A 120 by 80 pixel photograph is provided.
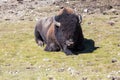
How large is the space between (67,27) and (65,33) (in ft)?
0.76

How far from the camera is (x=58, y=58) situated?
18.6 meters

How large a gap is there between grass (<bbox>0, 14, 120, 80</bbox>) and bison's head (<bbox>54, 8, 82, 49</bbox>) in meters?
0.53

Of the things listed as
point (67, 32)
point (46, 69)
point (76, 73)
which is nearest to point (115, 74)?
point (76, 73)

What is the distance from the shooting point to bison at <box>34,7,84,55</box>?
19047 mm

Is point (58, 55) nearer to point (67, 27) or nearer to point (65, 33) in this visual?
point (65, 33)

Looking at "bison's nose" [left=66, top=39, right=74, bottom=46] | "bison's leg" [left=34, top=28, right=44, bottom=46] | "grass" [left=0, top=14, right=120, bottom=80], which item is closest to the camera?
"grass" [left=0, top=14, right=120, bottom=80]

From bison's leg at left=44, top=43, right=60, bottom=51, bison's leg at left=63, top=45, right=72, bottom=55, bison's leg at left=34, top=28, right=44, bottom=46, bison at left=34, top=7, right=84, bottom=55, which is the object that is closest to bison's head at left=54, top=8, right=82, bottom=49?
bison at left=34, top=7, right=84, bottom=55

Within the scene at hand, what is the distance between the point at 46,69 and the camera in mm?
16766

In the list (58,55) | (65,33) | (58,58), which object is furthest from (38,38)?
(58,58)

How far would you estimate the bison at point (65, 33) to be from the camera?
1905 centimetres

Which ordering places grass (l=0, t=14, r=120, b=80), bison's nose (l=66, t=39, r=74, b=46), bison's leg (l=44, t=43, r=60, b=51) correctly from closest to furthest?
grass (l=0, t=14, r=120, b=80)
bison's nose (l=66, t=39, r=74, b=46)
bison's leg (l=44, t=43, r=60, b=51)

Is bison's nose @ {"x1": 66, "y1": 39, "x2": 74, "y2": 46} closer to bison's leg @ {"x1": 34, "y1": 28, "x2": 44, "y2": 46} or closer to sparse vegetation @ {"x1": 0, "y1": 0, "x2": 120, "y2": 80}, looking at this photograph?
sparse vegetation @ {"x1": 0, "y1": 0, "x2": 120, "y2": 80}

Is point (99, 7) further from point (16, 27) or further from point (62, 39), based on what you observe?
point (62, 39)

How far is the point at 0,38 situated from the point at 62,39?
4.59 meters
